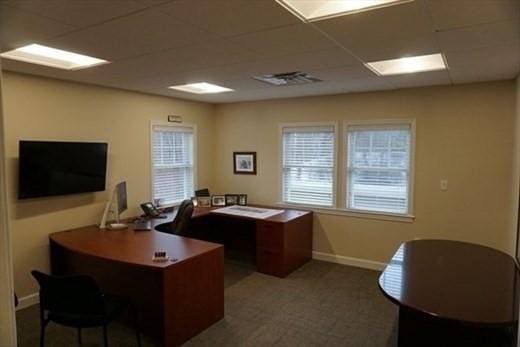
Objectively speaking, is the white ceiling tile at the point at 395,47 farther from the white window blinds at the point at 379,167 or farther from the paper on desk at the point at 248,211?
the paper on desk at the point at 248,211

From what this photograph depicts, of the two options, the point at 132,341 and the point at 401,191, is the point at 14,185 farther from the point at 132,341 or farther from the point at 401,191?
the point at 401,191

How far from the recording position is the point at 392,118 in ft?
14.1

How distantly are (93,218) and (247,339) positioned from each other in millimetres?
2303

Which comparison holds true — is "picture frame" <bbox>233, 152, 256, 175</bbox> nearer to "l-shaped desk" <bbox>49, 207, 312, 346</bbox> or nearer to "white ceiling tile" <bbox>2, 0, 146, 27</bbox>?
"l-shaped desk" <bbox>49, 207, 312, 346</bbox>

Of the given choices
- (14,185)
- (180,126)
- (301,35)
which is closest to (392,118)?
(301,35)

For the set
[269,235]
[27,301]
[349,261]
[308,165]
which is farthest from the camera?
[308,165]

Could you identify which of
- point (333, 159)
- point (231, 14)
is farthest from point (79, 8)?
point (333, 159)

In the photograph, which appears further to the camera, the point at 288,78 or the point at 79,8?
the point at 288,78

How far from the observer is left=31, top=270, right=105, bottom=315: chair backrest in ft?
7.60

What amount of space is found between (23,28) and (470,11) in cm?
252

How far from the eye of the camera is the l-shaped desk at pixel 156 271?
2756mm

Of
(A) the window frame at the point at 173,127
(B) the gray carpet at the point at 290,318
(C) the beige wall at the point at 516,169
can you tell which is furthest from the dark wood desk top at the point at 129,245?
(C) the beige wall at the point at 516,169

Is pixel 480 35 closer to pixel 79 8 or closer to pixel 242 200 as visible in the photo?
pixel 79 8

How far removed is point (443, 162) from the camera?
13.3 ft
